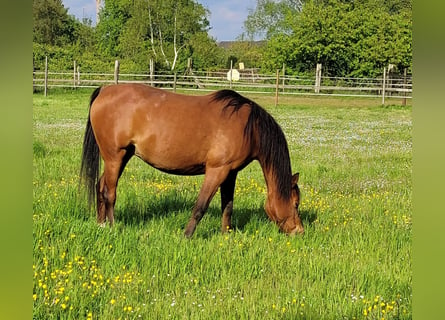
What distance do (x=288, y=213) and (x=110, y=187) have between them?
219 centimetres

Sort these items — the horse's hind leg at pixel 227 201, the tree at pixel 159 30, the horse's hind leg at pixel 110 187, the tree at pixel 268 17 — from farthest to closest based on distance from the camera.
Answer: the tree at pixel 268 17 → the tree at pixel 159 30 → the horse's hind leg at pixel 227 201 → the horse's hind leg at pixel 110 187

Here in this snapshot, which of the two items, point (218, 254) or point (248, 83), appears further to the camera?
point (248, 83)

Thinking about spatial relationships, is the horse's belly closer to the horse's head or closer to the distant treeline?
the horse's head

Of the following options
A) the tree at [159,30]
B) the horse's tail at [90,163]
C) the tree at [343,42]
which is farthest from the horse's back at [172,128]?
the tree at [159,30]

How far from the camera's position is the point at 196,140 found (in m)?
5.30

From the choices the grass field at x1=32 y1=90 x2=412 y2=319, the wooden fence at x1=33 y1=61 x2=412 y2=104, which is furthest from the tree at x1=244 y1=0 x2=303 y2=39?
the grass field at x1=32 y1=90 x2=412 y2=319

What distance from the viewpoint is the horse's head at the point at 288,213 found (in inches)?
212

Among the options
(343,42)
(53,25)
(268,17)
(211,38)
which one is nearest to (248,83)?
(343,42)

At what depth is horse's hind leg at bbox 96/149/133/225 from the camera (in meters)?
5.51

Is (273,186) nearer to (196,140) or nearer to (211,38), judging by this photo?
(196,140)

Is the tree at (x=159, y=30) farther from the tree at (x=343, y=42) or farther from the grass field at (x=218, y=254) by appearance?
the grass field at (x=218, y=254)

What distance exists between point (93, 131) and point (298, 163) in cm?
567
